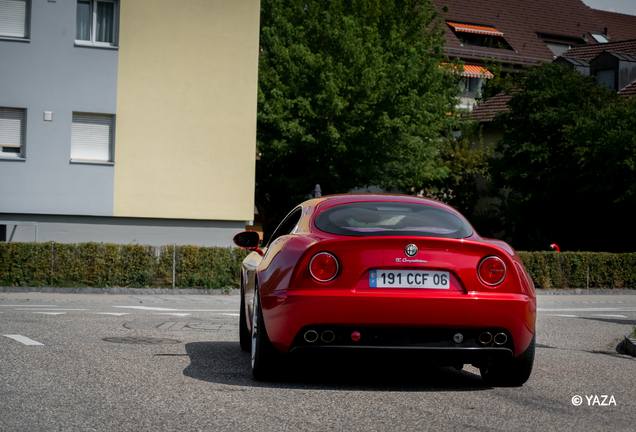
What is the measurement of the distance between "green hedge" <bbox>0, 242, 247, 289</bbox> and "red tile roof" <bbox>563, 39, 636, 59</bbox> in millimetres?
32026

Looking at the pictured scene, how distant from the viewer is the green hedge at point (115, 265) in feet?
63.3

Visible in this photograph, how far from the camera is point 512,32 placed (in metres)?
59.9

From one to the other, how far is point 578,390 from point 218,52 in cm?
2031

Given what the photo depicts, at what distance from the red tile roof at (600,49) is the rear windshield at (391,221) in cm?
4275

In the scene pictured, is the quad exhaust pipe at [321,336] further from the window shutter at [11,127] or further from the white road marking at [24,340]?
the window shutter at [11,127]

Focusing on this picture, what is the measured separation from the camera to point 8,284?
19172 mm

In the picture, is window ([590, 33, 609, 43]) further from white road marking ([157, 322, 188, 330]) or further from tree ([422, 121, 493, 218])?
white road marking ([157, 322, 188, 330])

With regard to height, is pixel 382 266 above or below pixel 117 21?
below

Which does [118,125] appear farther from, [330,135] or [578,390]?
[578,390]

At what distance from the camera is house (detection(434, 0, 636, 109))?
184ft

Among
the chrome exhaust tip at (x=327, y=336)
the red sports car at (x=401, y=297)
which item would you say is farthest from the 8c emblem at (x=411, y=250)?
the chrome exhaust tip at (x=327, y=336)

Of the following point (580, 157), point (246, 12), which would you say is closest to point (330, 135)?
point (246, 12)

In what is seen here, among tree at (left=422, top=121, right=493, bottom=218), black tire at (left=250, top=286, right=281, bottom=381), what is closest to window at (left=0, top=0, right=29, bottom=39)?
black tire at (left=250, top=286, right=281, bottom=381)

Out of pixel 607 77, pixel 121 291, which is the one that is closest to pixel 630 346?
pixel 121 291
